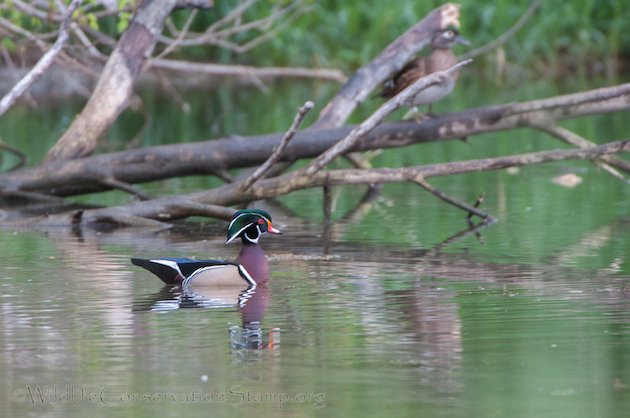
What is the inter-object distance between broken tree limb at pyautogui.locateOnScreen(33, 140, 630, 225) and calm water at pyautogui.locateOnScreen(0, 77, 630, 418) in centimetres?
23

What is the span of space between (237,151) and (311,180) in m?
1.41

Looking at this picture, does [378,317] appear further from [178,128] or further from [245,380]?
[178,128]

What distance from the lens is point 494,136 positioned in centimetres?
1741

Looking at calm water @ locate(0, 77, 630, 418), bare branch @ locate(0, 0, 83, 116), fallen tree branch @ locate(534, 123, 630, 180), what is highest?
bare branch @ locate(0, 0, 83, 116)

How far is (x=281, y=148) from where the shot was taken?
9.39 meters

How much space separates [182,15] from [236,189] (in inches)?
498

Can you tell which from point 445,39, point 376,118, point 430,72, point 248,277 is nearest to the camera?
point 248,277

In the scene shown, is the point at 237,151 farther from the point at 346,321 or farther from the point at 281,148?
the point at 346,321

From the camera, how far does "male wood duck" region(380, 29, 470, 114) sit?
11.9 meters

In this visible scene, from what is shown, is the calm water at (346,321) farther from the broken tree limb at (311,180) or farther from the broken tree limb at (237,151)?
the broken tree limb at (237,151)

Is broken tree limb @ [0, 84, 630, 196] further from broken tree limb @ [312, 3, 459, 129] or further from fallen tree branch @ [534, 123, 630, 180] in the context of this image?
broken tree limb @ [312, 3, 459, 129]

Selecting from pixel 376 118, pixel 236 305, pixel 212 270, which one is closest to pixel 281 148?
pixel 376 118

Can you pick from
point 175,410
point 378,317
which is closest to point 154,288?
point 378,317

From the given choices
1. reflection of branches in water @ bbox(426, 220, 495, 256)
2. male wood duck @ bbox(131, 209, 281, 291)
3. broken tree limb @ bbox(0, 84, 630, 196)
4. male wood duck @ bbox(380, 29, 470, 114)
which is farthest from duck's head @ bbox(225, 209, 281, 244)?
male wood duck @ bbox(380, 29, 470, 114)
